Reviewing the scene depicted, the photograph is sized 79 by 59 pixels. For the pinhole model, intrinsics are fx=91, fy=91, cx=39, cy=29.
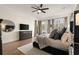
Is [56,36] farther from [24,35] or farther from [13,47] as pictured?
[13,47]

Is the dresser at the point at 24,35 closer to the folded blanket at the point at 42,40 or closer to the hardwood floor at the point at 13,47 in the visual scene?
the hardwood floor at the point at 13,47

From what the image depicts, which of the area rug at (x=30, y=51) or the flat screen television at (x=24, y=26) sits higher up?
the flat screen television at (x=24, y=26)

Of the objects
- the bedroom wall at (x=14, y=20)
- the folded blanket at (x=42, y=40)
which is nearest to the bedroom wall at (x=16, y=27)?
the bedroom wall at (x=14, y=20)

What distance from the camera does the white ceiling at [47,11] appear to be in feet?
5.40

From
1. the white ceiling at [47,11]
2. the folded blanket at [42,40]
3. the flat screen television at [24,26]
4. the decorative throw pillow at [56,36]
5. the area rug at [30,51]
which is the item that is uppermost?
the white ceiling at [47,11]

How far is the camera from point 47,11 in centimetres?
→ 171

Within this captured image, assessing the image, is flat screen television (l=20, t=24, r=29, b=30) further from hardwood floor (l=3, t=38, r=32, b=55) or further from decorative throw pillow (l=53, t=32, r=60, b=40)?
decorative throw pillow (l=53, t=32, r=60, b=40)

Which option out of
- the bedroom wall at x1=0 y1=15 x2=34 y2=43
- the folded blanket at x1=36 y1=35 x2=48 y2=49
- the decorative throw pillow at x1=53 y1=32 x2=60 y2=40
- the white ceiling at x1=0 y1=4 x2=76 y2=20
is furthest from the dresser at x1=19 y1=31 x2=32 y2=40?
the decorative throw pillow at x1=53 y1=32 x2=60 y2=40

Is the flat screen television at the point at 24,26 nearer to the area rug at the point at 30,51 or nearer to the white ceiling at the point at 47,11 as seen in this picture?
the white ceiling at the point at 47,11

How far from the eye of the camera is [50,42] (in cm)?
174

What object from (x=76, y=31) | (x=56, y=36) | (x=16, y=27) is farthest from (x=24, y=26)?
(x=76, y=31)

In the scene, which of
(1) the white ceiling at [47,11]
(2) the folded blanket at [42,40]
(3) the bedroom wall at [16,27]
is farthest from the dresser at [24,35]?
(1) the white ceiling at [47,11]

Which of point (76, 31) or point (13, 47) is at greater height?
point (76, 31)

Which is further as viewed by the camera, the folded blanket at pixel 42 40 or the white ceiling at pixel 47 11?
the folded blanket at pixel 42 40
